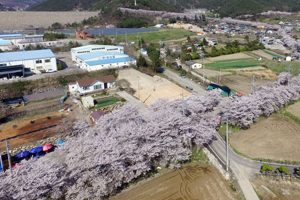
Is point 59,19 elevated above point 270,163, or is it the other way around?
point 59,19

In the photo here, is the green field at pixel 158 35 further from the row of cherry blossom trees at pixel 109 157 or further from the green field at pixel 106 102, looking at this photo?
the row of cherry blossom trees at pixel 109 157

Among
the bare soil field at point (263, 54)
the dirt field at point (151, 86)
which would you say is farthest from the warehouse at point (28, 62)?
the bare soil field at point (263, 54)

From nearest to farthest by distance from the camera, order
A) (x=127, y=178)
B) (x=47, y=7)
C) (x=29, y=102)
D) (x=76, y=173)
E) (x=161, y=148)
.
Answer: (x=76, y=173), (x=127, y=178), (x=161, y=148), (x=29, y=102), (x=47, y=7)

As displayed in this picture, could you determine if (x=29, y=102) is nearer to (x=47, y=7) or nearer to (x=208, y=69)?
(x=208, y=69)

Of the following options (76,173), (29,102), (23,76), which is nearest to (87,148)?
(76,173)

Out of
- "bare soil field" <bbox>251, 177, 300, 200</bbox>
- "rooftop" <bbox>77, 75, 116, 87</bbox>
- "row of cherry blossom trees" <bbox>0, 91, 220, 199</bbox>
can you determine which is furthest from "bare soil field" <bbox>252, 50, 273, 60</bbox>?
"bare soil field" <bbox>251, 177, 300, 200</bbox>

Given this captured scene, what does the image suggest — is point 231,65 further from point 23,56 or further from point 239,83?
point 23,56

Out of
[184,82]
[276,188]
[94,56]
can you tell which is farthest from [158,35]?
[276,188]
